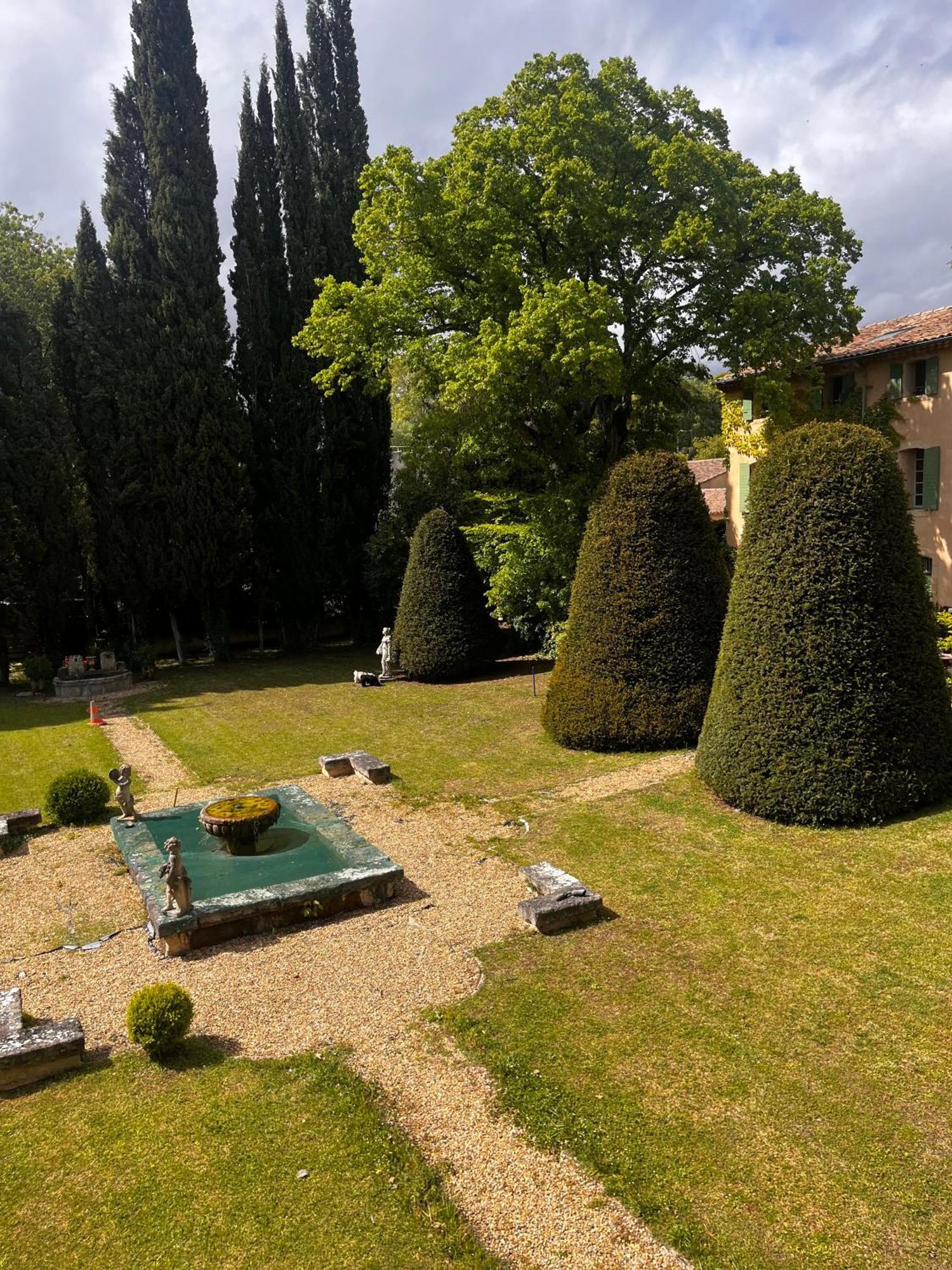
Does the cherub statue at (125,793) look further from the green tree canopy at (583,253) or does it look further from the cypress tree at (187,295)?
the cypress tree at (187,295)

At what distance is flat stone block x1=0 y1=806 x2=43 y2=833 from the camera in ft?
A: 42.3

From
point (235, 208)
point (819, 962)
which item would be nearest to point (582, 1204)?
point (819, 962)

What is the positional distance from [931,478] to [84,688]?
27001 millimetres

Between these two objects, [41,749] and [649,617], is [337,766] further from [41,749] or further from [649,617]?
[41,749]

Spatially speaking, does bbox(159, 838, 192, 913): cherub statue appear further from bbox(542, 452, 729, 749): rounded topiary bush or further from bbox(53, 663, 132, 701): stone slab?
bbox(53, 663, 132, 701): stone slab

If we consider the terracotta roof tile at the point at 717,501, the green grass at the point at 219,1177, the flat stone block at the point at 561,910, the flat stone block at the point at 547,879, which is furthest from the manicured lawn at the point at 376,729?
the terracotta roof tile at the point at 717,501

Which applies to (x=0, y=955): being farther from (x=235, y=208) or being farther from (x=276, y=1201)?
(x=235, y=208)

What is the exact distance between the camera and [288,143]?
3156 centimetres

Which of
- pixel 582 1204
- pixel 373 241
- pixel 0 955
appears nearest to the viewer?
pixel 582 1204

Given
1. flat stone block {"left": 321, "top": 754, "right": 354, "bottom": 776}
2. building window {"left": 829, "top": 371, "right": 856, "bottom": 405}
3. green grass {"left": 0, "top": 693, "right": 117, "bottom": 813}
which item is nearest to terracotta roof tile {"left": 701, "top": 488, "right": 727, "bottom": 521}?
building window {"left": 829, "top": 371, "right": 856, "bottom": 405}

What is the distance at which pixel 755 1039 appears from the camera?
23.5ft

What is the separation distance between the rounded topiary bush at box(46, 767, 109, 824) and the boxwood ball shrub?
1052 centimetres

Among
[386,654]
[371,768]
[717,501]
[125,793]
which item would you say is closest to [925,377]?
[717,501]

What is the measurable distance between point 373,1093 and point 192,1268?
1826mm
